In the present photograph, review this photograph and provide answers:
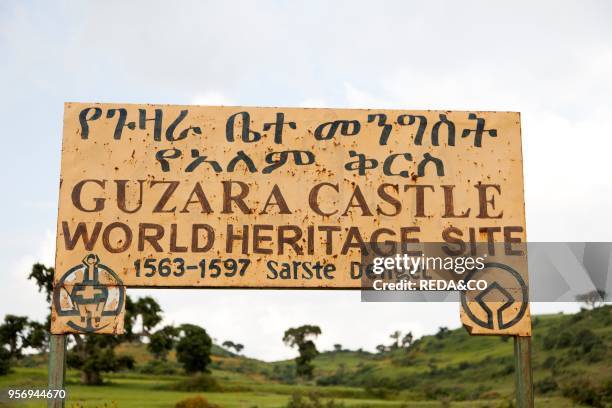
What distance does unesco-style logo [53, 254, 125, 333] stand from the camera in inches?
311

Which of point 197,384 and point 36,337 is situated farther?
point 197,384

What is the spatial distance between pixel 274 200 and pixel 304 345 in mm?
63365

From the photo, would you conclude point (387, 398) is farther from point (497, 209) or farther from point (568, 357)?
point (497, 209)

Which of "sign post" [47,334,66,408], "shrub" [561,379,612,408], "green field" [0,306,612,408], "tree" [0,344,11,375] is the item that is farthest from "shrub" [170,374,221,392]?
"sign post" [47,334,66,408]

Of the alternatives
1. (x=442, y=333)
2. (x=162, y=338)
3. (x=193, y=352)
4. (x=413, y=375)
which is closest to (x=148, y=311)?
(x=162, y=338)

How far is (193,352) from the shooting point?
60.8 m

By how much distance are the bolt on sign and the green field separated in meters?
21.7

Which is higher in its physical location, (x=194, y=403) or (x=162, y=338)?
(x=162, y=338)

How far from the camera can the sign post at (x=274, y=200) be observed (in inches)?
315

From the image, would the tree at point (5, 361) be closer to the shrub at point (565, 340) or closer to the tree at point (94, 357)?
the tree at point (94, 357)

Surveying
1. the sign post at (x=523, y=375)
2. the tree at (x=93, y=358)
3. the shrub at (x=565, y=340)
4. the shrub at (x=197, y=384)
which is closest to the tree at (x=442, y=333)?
the shrub at (x=565, y=340)

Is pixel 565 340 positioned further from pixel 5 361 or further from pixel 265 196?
pixel 265 196

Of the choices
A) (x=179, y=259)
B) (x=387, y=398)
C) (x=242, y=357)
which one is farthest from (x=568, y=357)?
(x=179, y=259)

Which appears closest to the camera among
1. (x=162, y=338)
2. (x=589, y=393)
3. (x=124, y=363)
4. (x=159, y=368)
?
(x=589, y=393)
